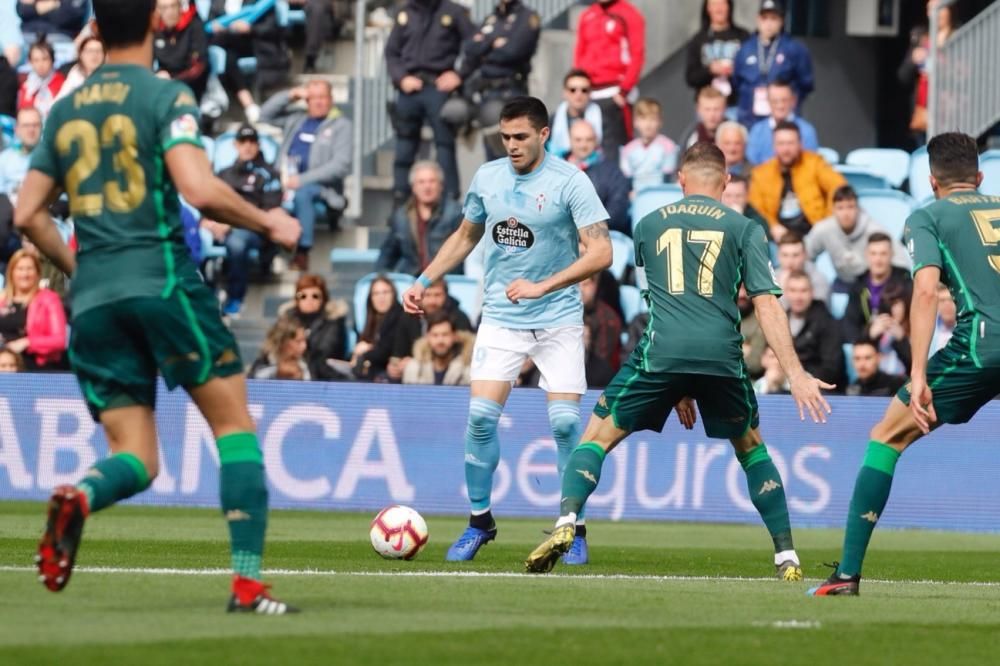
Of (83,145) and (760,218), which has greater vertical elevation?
(83,145)

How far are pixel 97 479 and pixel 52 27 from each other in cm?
1803

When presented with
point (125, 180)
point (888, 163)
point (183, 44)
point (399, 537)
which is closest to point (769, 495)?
point (399, 537)

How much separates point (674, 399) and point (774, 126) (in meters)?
10.3

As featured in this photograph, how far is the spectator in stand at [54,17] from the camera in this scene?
942 inches

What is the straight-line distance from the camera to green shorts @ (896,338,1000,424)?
28.4ft

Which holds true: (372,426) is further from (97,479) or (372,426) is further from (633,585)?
(97,479)

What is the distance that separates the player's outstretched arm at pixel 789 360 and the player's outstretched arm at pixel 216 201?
10.0ft

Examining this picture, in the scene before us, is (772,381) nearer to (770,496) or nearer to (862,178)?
(862,178)

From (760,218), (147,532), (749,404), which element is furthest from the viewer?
(760,218)

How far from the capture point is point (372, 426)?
16797 millimetres

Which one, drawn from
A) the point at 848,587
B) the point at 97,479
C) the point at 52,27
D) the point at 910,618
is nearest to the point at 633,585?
the point at 848,587

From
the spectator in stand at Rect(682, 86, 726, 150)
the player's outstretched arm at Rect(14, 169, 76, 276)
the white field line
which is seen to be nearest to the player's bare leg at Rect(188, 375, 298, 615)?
the player's outstretched arm at Rect(14, 169, 76, 276)

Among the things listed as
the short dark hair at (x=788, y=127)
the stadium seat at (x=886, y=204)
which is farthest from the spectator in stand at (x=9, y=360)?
the stadium seat at (x=886, y=204)

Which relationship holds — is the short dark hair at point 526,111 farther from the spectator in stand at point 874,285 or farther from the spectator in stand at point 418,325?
the spectator in stand at point 874,285
